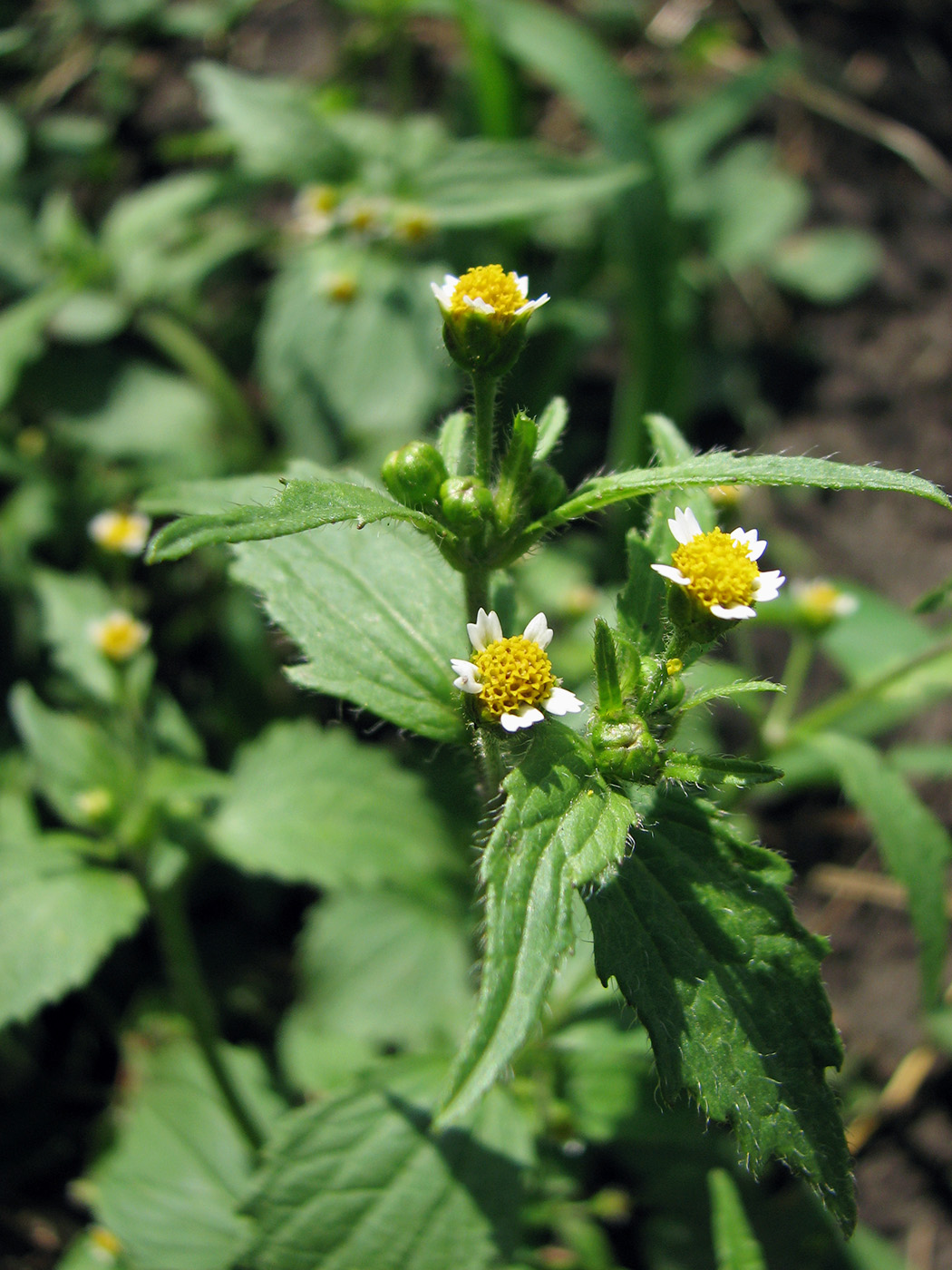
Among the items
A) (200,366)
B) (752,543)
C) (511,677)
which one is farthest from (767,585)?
(200,366)

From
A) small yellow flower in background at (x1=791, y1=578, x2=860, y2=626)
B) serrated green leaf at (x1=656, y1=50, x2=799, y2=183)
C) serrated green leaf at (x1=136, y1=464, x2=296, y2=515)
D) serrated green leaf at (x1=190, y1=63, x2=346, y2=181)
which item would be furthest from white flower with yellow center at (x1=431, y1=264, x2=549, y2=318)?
serrated green leaf at (x1=656, y1=50, x2=799, y2=183)

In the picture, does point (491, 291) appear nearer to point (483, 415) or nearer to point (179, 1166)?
point (483, 415)

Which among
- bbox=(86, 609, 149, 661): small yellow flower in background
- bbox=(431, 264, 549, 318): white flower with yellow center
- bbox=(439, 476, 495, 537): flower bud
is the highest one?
bbox=(431, 264, 549, 318): white flower with yellow center

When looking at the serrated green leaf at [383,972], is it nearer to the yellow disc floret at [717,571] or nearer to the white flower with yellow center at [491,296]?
the yellow disc floret at [717,571]

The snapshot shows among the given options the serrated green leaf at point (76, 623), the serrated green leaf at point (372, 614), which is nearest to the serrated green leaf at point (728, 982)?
the serrated green leaf at point (372, 614)

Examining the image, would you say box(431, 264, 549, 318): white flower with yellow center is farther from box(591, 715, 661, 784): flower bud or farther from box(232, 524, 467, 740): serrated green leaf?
box(591, 715, 661, 784): flower bud

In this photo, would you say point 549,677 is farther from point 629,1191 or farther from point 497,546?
point 629,1191
